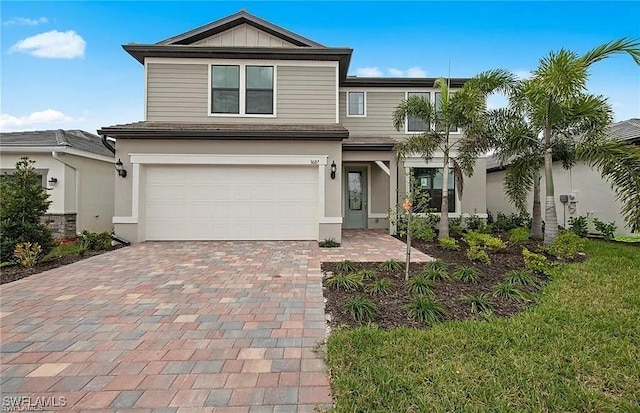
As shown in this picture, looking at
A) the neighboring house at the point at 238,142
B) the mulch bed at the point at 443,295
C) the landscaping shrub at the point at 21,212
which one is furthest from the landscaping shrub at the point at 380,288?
the landscaping shrub at the point at 21,212

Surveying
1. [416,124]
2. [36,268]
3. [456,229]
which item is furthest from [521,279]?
[36,268]

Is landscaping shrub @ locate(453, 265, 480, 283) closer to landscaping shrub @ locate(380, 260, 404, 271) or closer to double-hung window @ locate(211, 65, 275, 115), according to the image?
landscaping shrub @ locate(380, 260, 404, 271)

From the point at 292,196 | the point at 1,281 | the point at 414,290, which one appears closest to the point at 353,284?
the point at 414,290

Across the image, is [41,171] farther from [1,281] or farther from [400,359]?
[400,359]

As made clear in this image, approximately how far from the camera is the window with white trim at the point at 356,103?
1298 cm

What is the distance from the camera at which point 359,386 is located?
7.90 ft

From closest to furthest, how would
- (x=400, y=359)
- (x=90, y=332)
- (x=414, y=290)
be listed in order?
(x=400, y=359) → (x=90, y=332) → (x=414, y=290)

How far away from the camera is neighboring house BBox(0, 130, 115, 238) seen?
10.7 m

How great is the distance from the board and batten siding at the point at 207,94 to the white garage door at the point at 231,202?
6.67ft

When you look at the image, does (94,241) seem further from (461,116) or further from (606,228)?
(606,228)

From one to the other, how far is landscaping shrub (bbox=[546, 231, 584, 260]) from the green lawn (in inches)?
115

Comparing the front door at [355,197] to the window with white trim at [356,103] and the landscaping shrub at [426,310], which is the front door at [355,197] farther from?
the landscaping shrub at [426,310]

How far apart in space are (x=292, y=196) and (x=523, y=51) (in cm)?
1019

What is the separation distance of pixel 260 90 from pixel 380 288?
323 inches
